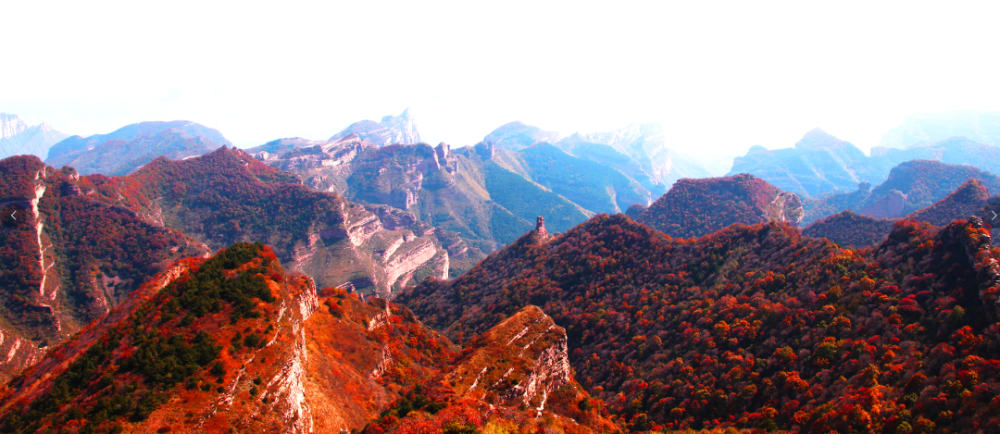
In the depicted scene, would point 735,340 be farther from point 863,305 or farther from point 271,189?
point 271,189

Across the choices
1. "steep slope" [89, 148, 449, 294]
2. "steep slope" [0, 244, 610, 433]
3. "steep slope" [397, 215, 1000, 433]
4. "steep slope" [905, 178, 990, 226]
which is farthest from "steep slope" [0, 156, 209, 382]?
"steep slope" [905, 178, 990, 226]

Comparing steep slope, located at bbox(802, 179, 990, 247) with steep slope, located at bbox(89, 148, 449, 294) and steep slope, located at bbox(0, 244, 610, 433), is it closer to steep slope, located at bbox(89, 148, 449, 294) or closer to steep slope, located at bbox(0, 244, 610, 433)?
steep slope, located at bbox(0, 244, 610, 433)

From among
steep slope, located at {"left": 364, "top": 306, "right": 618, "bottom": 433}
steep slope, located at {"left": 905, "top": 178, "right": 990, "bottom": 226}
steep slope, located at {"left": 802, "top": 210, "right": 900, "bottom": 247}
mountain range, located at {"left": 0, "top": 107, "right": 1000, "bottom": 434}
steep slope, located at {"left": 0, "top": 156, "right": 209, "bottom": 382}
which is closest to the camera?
mountain range, located at {"left": 0, "top": 107, "right": 1000, "bottom": 434}

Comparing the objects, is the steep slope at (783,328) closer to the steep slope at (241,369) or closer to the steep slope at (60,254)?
the steep slope at (241,369)

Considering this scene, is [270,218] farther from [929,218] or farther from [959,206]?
[959,206]

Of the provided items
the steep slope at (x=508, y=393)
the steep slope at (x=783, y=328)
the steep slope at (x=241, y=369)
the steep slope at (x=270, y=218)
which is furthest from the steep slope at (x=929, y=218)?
the steep slope at (x=270, y=218)

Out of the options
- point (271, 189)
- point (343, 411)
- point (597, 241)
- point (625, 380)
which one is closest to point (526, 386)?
point (343, 411)
